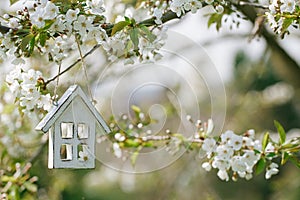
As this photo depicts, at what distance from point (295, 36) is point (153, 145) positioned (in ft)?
5.36

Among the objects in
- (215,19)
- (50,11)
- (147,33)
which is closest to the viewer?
(50,11)

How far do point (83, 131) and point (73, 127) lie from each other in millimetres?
26

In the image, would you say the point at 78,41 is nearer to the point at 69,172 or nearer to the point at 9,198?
the point at 9,198

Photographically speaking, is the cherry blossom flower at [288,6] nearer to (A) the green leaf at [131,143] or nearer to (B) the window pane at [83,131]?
(B) the window pane at [83,131]

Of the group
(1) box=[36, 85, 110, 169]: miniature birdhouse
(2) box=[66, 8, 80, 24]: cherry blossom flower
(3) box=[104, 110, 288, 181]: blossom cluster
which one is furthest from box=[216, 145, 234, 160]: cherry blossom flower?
(2) box=[66, 8, 80, 24]: cherry blossom flower

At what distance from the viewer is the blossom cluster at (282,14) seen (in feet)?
4.89

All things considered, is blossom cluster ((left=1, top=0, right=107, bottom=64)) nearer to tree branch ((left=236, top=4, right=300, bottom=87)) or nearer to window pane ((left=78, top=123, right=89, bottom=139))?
window pane ((left=78, top=123, right=89, bottom=139))

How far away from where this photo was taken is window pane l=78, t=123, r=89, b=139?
153 cm

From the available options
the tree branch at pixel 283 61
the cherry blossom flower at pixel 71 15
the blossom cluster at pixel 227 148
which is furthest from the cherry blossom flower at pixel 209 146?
the tree branch at pixel 283 61

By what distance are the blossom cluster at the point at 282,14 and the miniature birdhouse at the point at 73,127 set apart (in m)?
0.46

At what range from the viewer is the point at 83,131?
1547 mm

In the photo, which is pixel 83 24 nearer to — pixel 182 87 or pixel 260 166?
pixel 260 166

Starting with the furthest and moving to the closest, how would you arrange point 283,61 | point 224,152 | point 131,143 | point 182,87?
1. point 182,87
2. point 283,61
3. point 131,143
4. point 224,152

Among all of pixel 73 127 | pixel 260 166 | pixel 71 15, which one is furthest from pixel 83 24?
pixel 260 166
